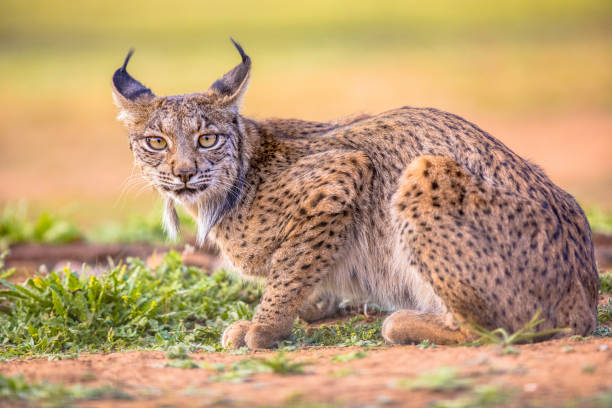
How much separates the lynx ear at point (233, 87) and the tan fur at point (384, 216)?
0.03 meters

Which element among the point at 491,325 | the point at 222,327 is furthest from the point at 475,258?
the point at 222,327

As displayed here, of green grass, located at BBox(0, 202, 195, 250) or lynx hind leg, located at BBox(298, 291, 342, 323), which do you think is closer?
lynx hind leg, located at BBox(298, 291, 342, 323)

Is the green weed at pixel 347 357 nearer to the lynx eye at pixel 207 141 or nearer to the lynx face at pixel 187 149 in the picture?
the lynx face at pixel 187 149

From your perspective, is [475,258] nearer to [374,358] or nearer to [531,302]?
[531,302]

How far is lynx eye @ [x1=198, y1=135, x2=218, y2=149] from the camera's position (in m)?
5.47

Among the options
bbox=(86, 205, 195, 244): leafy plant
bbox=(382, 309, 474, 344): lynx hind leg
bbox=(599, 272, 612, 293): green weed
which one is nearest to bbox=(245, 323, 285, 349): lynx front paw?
bbox=(382, 309, 474, 344): lynx hind leg

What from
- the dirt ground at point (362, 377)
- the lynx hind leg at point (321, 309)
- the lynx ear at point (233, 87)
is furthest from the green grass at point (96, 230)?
the dirt ground at point (362, 377)

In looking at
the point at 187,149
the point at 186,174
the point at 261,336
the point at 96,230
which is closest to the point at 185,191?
the point at 186,174

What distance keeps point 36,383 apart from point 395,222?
2.64 meters

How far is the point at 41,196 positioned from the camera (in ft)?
53.4

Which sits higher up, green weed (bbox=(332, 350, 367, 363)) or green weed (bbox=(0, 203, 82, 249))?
green weed (bbox=(0, 203, 82, 249))

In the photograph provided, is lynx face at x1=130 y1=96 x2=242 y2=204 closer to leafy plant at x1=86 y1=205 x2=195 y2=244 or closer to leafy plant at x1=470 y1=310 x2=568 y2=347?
leafy plant at x1=470 y1=310 x2=568 y2=347

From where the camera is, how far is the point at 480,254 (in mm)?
4617

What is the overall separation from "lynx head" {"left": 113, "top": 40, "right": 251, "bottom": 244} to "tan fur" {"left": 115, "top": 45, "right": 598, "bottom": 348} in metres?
0.01
